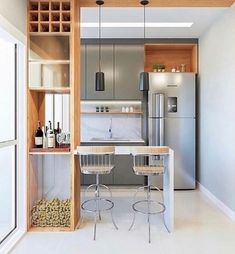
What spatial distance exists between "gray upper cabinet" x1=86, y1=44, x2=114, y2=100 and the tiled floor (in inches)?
101

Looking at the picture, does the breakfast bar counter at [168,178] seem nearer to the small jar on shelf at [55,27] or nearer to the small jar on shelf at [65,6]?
the small jar on shelf at [55,27]

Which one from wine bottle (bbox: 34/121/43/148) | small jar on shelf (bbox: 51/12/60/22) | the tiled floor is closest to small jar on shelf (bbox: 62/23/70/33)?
small jar on shelf (bbox: 51/12/60/22)

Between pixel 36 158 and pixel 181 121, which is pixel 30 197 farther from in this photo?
pixel 181 121

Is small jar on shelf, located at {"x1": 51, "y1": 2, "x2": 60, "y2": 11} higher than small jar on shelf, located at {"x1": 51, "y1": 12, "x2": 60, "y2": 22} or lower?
higher

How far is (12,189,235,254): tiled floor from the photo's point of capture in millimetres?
3111

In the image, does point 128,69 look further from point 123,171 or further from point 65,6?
point 65,6

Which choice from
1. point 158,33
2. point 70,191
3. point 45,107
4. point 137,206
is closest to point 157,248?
point 70,191

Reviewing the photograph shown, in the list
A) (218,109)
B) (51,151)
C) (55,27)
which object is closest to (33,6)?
(55,27)

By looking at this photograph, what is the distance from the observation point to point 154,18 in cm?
477

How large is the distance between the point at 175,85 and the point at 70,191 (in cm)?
311

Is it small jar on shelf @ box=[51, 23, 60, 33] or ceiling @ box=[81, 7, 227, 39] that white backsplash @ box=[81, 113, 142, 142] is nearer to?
ceiling @ box=[81, 7, 227, 39]

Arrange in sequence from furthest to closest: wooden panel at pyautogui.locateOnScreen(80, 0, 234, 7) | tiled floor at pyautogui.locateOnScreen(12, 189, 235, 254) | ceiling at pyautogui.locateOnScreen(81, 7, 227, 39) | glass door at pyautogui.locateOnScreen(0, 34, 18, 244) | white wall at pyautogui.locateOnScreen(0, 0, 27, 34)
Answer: ceiling at pyautogui.locateOnScreen(81, 7, 227, 39) → wooden panel at pyautogui.locateOnScreen(80, 0, 234, 7) → glass door at pyautogui.locateOnScreen(0, 34, 18, 244) → tiled floor at pyautogui.locateOnScreen(12, 189, 235, 254) → white wall at pyautogui.locateOnScreen(0, 0, 27, 34)

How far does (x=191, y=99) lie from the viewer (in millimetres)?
5762

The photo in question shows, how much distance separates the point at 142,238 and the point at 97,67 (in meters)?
3.62
